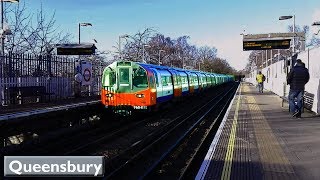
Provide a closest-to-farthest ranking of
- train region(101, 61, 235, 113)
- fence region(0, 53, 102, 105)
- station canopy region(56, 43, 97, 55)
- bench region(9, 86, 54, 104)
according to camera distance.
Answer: train region(101, 61, 235, 113) < fence region(0, 53, 102, 105) < bench region(9, 86, 54, 104) < station canopy region(56, 43, 97, 55)

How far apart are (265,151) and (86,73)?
72.7ft

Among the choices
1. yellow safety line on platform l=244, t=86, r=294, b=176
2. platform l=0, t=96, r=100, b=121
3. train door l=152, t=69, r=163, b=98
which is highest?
train door l=152, t=69, r=163, b=98

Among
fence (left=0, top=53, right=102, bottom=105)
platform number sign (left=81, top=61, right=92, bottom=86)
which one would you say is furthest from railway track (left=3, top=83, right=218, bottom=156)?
platform number sign (left=81, top=61, right=92, bottom=86)

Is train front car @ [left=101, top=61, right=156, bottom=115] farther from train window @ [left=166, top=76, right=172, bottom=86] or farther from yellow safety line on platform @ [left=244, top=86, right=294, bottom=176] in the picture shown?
yellow safety line on platform @ [left=244, top=86, right=294, bottom=176]

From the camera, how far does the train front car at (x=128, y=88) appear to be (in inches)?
832

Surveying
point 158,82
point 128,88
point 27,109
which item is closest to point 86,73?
point 158,82

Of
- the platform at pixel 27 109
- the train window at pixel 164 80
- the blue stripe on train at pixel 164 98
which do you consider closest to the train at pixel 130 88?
the blue stripe on train at pixel 164 98

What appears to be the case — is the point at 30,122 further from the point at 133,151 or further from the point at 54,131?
the point at 133,151

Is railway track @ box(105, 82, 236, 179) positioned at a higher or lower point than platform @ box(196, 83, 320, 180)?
lower

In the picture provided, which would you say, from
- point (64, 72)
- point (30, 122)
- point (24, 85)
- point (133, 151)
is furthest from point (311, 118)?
point (64, 72)

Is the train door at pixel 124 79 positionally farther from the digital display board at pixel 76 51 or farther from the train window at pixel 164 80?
the digital display board at pixel 76 51

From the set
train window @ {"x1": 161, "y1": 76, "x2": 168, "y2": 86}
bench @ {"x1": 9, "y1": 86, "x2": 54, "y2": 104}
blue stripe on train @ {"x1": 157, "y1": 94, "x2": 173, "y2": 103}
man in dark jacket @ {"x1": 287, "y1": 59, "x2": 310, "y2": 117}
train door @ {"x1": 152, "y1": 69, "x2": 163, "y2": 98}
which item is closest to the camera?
man in dark jacket @ {"x1": 287, "y1": 59, "x2": 310, "y2": 117}

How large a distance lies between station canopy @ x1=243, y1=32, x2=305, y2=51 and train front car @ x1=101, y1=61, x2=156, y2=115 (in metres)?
16.2

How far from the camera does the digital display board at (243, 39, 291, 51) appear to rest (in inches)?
1375
